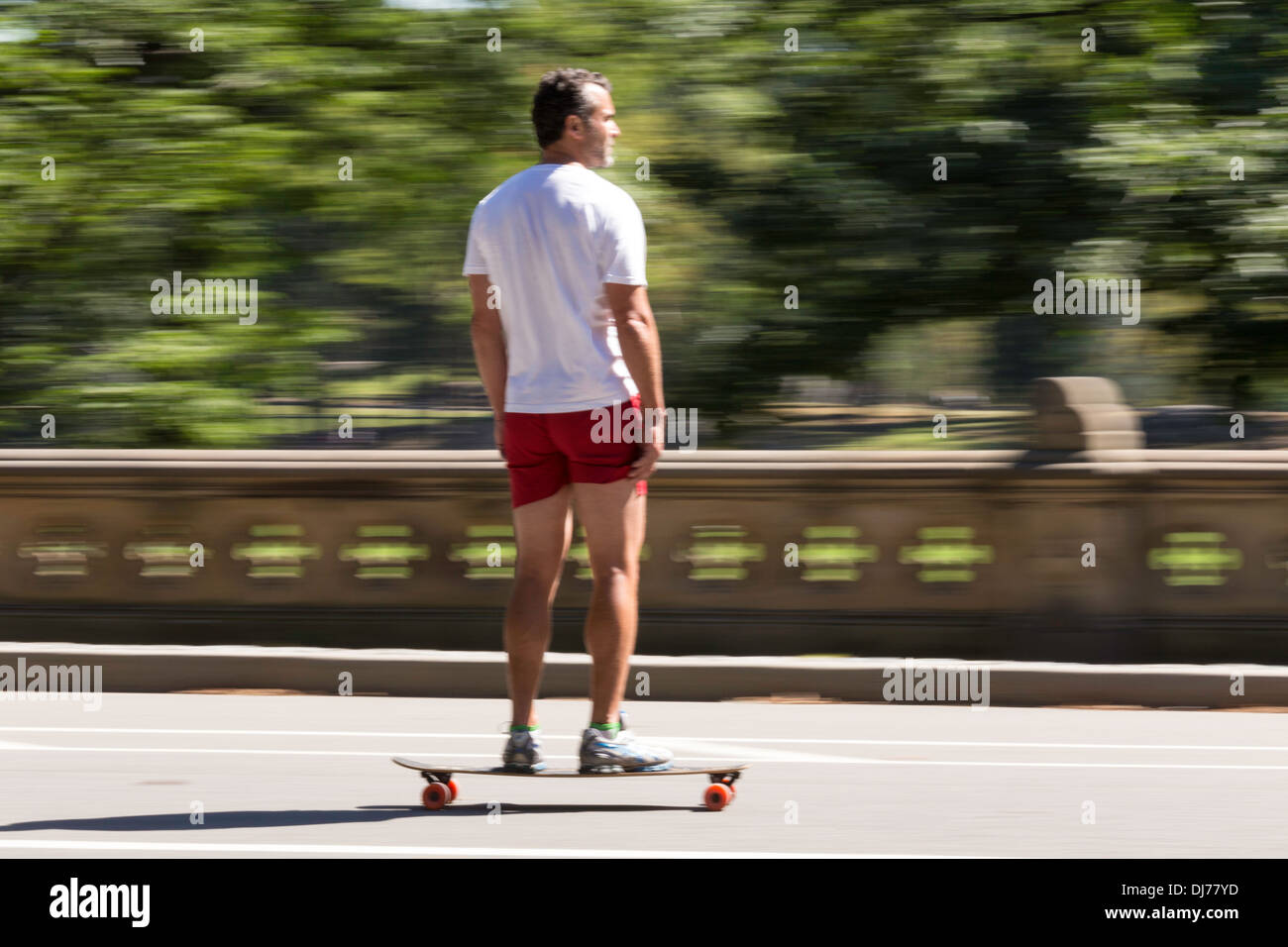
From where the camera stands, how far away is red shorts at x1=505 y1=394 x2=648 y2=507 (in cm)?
500

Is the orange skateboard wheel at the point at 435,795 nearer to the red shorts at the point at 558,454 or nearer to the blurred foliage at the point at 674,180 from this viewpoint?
the red shorts at the point at 558,454

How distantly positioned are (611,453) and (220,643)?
4035 mm

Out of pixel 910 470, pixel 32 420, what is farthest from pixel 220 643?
pixel 32 420

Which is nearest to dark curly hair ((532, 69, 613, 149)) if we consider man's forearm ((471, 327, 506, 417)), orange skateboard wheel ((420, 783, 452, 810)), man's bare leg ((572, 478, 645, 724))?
man's forearm ((471, 327, 506, 417))

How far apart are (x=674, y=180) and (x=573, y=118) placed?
928 centimetres

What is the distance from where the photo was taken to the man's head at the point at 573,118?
5023 mm

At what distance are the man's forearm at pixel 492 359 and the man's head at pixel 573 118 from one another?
21.5 inches

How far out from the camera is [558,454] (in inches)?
201

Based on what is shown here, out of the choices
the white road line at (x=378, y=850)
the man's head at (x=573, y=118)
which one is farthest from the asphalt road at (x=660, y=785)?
the man's head at (x=573, y=118)

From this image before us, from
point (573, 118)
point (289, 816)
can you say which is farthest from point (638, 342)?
point (289, 816)

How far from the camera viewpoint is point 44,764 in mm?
5836

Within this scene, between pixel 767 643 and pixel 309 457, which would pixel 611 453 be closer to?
pixel 767 643

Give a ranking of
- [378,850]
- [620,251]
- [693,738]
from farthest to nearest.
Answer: [693,738] < [620,251] < [378,850]

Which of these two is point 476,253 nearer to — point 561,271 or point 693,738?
point 561,271
